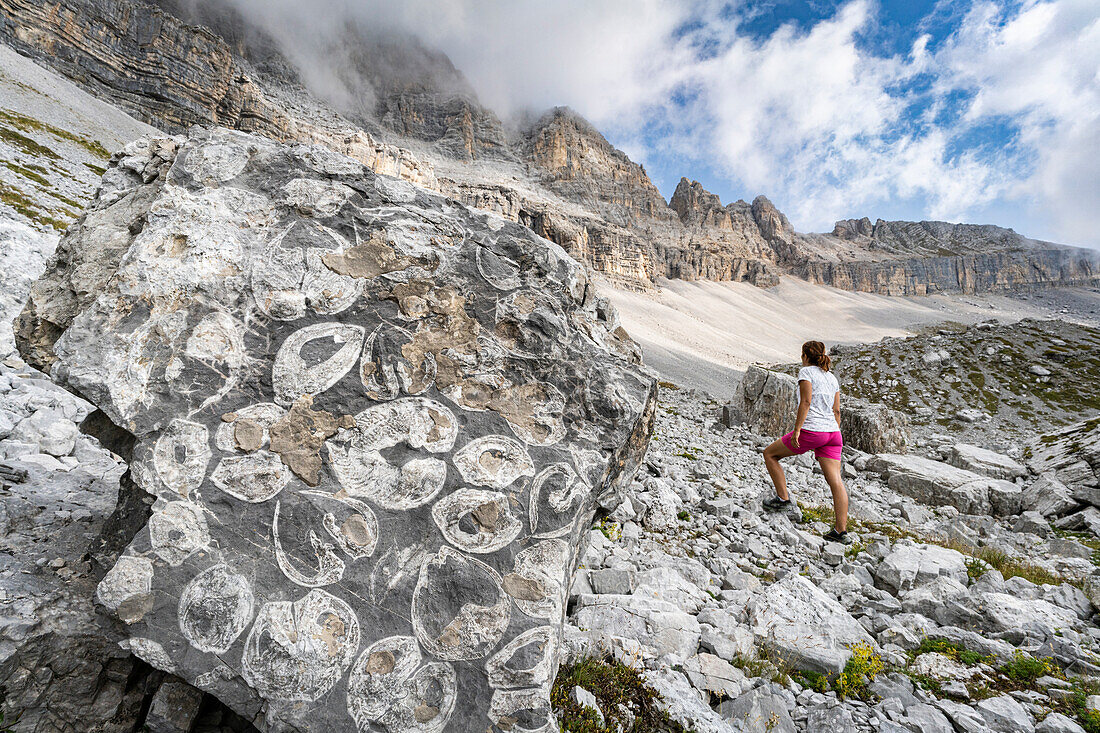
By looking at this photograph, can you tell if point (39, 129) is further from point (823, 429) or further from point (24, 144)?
point (823, 429)

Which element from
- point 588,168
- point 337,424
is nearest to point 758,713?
point 337,424

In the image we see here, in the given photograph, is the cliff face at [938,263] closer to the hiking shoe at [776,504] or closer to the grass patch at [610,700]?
the hiking shoe at [776,504]

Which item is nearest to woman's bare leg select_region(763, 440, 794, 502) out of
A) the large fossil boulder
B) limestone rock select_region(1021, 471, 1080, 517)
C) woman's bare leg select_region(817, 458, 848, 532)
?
woman's bare leg select_region(817, 458, 848, 532)

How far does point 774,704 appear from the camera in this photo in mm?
3039

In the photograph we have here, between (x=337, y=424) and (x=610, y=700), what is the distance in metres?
2.66

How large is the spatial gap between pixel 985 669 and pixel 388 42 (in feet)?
693

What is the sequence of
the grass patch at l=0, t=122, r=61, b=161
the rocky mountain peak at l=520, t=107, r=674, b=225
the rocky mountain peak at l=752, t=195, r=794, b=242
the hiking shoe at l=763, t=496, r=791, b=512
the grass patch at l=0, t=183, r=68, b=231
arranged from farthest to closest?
the rocky mountain peak at l=752, t=195, r=794, b=242 → the rocky mountain peak at l=520, t=107, r=674, b=225 → the grass patch at l=0, t=122, r=61, b=161 → the grass patch at l=0, t=183, r=68, b=231 → the hiking shoe at l=763, t=496, r=791, b=512

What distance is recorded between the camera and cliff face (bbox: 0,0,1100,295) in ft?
317

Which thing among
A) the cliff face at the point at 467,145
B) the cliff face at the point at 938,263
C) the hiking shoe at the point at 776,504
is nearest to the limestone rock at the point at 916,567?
the hiking shoe at the point at 776,504

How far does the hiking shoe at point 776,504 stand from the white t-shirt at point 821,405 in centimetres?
162

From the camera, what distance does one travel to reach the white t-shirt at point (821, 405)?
236 inches

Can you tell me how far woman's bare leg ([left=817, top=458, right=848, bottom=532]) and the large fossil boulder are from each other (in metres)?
3.47

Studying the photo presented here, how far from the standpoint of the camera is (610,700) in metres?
2.92

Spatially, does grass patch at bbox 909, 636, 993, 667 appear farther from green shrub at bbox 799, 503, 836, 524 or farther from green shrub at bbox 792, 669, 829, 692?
green shrub at bbox 799, 503, 836, 524
